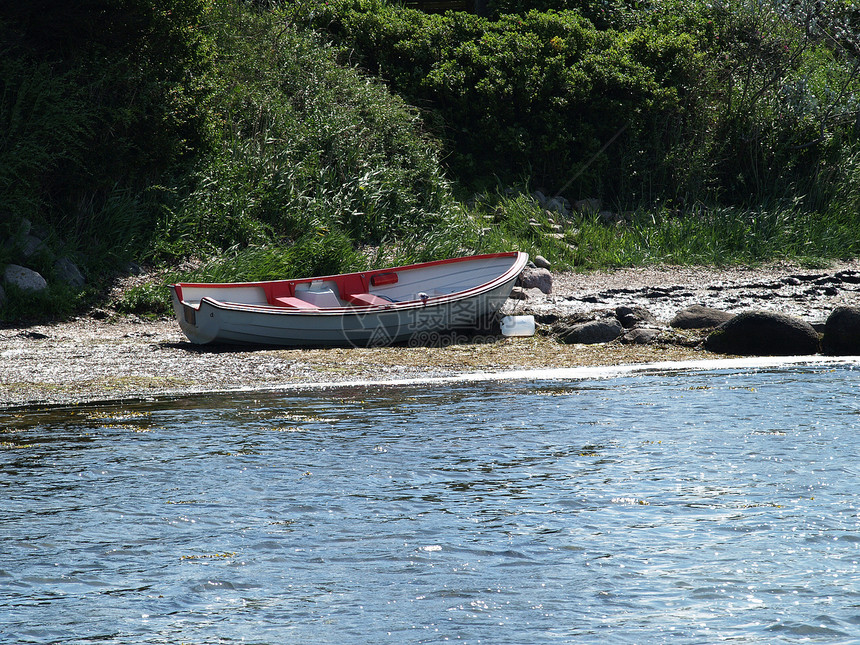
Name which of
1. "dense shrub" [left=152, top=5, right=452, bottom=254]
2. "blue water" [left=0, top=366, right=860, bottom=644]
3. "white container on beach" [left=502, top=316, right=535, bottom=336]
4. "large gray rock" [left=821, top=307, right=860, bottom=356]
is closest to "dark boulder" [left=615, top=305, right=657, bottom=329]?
"white container on beach" [left=502, top=316, right=535, bottom=336]

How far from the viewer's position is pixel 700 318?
12016 millimetres

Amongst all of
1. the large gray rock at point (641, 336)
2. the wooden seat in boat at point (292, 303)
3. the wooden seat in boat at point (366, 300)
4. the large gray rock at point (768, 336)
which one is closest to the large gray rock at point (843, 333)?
the large gray rock at point (768, 336)

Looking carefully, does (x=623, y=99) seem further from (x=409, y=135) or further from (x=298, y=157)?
(x=298, y=157)

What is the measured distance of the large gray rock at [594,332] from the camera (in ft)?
38.4

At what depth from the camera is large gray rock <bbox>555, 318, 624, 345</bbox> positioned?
11710 mm

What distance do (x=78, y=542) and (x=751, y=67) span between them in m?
17.3

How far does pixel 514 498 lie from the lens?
A: 6.34 metres

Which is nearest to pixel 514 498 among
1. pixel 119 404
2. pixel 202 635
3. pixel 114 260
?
pixel 202 635

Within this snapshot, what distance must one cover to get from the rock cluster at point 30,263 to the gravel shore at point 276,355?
2.42ft

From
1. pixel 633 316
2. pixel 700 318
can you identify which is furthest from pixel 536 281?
pixel 700 318

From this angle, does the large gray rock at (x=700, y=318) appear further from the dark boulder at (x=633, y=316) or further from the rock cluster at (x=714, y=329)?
the dark boulder at (x=633, y=316)

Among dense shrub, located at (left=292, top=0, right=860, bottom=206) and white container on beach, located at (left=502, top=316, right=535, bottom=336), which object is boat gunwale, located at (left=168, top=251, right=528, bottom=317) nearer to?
white container on beach, located at (left=502, top=316, right=535, bottom=336)

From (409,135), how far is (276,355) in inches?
292

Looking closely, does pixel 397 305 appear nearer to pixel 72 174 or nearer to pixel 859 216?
pixel 72 174
